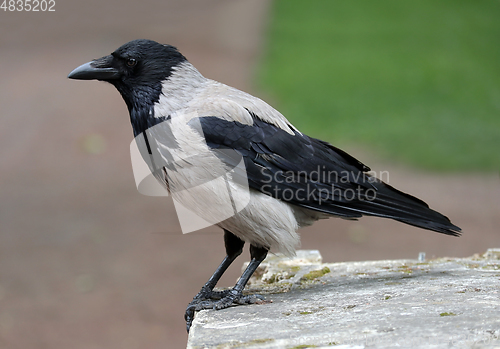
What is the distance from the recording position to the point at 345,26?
24.5m

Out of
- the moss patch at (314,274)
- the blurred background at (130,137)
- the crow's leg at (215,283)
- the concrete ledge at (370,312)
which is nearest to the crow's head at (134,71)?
the crow's leg at (215,283)

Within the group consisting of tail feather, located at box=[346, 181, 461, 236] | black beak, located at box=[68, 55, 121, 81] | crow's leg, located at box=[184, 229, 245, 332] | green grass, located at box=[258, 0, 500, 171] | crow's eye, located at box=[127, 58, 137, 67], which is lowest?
crow's leg, located at box=[184, 229, 245, 332]

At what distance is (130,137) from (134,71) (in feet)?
32.5

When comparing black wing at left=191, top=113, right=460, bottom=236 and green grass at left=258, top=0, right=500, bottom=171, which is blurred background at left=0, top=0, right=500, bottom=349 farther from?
black wing at left=191, top=113, right=460, bottom=236

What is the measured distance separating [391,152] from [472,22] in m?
14.9

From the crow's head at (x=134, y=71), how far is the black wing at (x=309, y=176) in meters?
0.50

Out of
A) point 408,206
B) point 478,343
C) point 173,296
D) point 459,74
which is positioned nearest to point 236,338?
point 478,343

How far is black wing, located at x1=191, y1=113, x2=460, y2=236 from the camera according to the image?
3580 millimetres

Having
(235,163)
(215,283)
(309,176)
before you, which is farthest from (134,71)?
(215,283)

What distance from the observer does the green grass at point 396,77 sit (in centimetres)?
1322

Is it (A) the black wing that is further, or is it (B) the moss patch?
(B) the moss patch

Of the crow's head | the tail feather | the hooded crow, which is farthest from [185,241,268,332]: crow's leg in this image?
the crow's head

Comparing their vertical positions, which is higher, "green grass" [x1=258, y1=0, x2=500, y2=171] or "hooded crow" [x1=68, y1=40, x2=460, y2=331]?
"green grass" [x1=258, y1=0, x2=500, y2=171]

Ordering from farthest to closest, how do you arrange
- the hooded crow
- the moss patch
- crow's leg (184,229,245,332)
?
1. the moss patch
2. crow's leg (184,229,245,332)
3. the hooded crow
